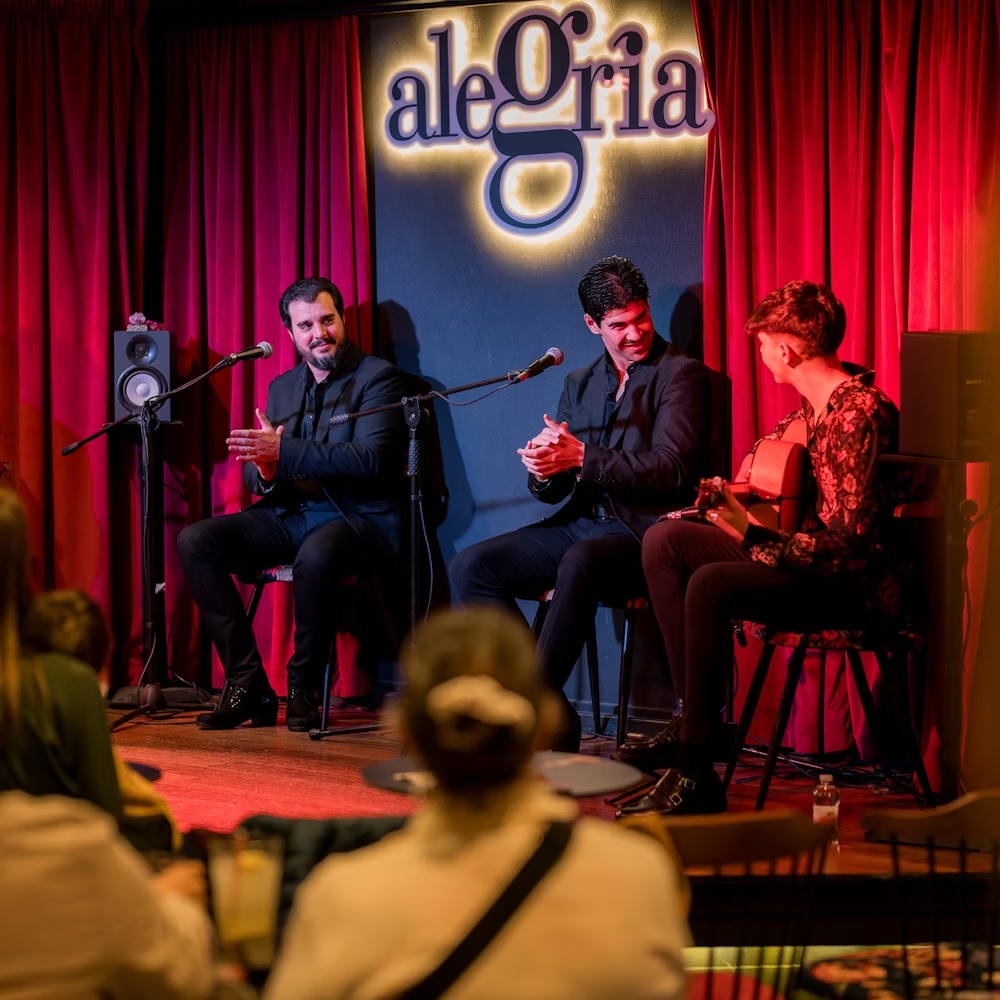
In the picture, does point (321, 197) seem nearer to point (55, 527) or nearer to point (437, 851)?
point (55, 527)

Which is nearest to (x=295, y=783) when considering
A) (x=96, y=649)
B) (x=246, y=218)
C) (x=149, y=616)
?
(x=149, y=616)

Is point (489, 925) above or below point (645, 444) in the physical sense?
below

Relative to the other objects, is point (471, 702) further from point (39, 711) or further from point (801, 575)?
point (801, 575)

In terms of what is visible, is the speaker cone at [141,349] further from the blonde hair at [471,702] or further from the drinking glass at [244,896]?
the blonde hair at [471,702]

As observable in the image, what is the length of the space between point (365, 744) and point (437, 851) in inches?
134

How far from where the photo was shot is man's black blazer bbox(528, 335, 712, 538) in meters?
4.41

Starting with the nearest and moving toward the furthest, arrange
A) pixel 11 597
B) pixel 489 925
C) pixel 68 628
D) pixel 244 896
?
pixel 489 925
pixel 244 896
pixel 11 597
pixel 68 628

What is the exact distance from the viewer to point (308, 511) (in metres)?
5.16

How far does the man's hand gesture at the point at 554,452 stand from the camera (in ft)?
14.6

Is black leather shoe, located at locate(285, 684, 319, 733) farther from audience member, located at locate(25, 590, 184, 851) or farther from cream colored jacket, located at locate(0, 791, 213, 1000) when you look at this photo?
cream colored jacket, located at locate(0, 791, 213, 1000)

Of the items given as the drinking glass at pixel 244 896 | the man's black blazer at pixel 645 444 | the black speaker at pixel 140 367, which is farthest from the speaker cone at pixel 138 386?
the drinking glass at pixel 244 896

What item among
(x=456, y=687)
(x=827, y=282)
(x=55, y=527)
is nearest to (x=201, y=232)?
(x=55, y=527)

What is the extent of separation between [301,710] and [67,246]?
7.17 ft

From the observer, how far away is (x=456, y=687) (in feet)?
4.65
